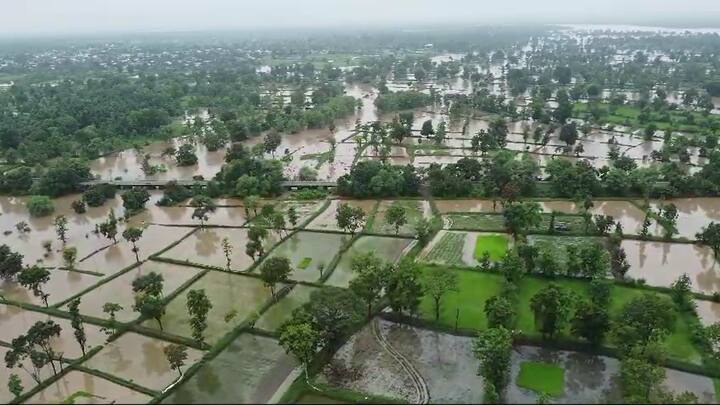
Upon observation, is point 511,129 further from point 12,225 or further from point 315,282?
point 12,225

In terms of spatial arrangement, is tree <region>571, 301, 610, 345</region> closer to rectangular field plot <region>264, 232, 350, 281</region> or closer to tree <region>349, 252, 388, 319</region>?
tree <region>349, 252, 388, 319</region>

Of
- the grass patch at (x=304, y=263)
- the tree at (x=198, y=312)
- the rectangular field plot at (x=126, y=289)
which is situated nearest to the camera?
the tree at (x=198, y=312)

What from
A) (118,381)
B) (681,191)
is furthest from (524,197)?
(118,381)

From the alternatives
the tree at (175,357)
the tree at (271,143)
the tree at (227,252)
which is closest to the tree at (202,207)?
the tree at (227,252)

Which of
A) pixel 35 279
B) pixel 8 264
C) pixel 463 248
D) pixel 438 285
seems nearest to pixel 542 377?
pixel 438 285

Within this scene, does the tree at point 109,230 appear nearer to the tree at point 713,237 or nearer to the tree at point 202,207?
the tree at point 202,207

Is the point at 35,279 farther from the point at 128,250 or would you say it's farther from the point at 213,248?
the point at 213,248

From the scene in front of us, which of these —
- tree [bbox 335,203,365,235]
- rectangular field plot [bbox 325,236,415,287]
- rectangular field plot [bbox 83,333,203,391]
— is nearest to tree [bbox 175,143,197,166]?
tree [bbox 335,203,365,235]
